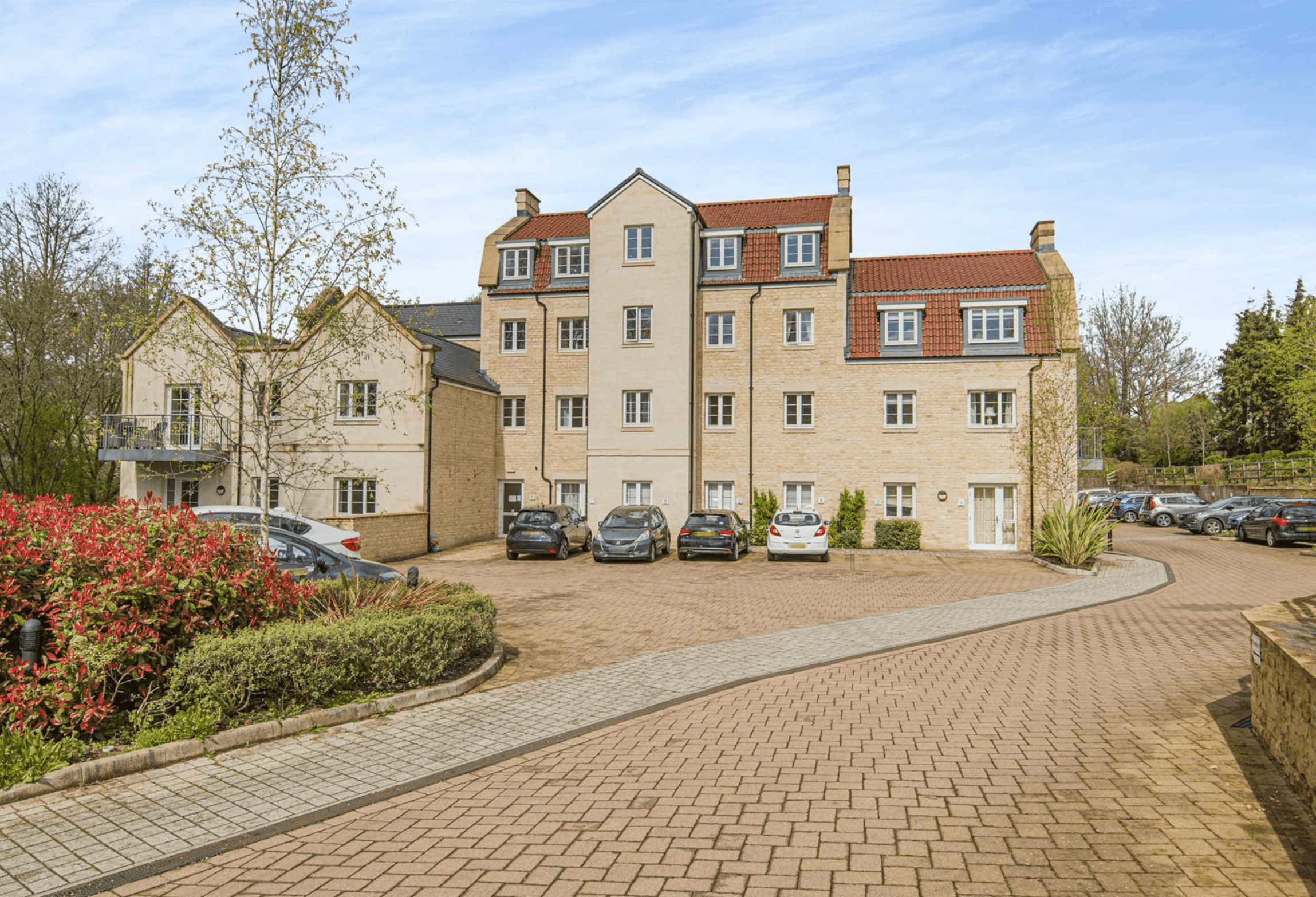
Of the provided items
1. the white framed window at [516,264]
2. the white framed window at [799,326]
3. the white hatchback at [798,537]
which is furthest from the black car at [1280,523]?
the white framed window at [516,264]

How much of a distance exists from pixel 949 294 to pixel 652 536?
46.0 feet

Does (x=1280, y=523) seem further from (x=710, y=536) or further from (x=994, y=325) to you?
(x=710, y=536)

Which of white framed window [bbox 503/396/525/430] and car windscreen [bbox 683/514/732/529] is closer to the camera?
car windscreen [bbox 683/514/732/529]

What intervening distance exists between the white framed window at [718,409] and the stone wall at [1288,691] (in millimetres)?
21814

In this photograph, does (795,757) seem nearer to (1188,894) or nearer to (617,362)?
(1188,894)

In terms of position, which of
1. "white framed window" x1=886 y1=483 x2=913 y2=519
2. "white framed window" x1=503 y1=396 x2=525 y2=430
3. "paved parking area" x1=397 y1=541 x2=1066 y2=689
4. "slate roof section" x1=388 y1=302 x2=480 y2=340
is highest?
"slate roof section" x1=388 y1=302 x2=480 y2=340

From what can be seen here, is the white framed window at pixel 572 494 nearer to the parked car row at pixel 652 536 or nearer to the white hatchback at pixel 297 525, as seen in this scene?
the parked car row at pixel 652 536

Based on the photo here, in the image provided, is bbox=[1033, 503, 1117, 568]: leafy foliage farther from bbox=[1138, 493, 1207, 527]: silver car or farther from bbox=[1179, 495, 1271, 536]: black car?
bbox=[1138, 493, 1207, 527]: silver car

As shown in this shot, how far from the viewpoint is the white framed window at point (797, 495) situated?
28.2m

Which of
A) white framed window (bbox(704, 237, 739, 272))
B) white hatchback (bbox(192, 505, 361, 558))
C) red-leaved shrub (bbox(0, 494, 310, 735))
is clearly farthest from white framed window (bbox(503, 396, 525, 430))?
red-leaved shrub (bbox(0, 494, 310, 735))

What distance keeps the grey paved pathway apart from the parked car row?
1209cm

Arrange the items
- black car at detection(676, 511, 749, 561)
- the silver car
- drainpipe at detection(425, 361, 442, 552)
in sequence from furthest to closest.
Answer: the silver car, drainpipe at detection(425, 361, 442, 552), black car at detection(676, 511, 749, 561)

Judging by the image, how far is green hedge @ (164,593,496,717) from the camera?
6957 millimetres

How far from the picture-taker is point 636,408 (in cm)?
2834
